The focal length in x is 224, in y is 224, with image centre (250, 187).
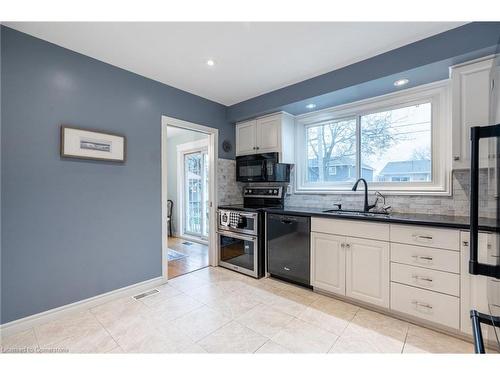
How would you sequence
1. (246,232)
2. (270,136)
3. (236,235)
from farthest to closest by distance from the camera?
(270,136)
(236,235)
(246,232)

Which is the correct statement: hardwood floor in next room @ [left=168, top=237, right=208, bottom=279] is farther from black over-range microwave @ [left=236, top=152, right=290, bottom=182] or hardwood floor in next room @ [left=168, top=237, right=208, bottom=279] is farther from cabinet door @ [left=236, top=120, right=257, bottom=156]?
cabinet door @ [left=236, top=120, right=257, bottom=156]

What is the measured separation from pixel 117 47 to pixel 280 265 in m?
2.77

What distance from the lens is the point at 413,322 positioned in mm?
1896

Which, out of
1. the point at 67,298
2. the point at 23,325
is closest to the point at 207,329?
the point at 67,298

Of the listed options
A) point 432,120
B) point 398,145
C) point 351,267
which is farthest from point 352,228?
point 432,120

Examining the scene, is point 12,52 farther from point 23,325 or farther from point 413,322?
point 413,322

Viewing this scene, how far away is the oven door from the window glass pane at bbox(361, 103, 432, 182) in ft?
5.51

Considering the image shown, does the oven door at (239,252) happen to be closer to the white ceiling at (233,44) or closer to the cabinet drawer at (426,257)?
the cabinet drawer at (426,257)

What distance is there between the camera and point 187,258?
3658 millimetres

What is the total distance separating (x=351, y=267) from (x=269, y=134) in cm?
195

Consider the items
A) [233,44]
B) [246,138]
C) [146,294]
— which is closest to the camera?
[233,44]

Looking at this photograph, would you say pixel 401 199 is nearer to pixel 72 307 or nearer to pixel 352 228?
pixel 352 228

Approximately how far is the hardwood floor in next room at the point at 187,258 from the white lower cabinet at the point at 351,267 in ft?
5.71

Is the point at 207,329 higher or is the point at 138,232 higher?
the point at 138,232
